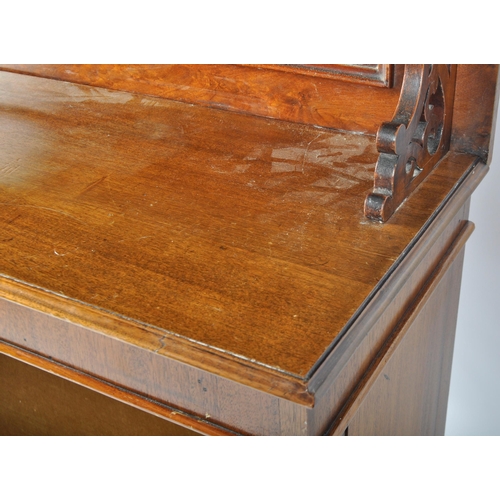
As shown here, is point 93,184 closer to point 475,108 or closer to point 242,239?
point 242,239

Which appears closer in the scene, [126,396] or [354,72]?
[126,396]

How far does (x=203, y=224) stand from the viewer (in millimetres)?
765

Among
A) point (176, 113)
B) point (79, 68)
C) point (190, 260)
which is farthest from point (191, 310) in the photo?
point (79, 68)

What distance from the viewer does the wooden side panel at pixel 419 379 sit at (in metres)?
0.83

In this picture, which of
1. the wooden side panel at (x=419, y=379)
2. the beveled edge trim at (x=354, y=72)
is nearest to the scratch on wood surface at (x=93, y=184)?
the beveled edge trim at (x=354, y=72)

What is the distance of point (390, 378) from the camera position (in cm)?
86

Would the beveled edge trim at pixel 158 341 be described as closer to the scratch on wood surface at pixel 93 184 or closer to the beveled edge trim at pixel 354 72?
the scratch on wood surface at pixel 93 184

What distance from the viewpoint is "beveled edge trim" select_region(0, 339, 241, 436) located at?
67cm

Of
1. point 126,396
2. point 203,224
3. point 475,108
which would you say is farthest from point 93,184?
point 475,108

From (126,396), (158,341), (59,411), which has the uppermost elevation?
(158,341)

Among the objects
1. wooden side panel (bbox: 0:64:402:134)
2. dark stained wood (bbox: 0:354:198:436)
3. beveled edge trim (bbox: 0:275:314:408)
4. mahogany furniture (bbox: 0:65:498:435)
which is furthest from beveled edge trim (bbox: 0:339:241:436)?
wooden side panel (bbox: 0:64:402:134)

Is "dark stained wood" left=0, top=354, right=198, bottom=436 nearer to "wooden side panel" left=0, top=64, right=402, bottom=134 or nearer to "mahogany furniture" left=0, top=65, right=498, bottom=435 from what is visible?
"mahogany furniture" left=0, top=65, right=498, bottom=435

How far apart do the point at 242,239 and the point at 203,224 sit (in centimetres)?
6
